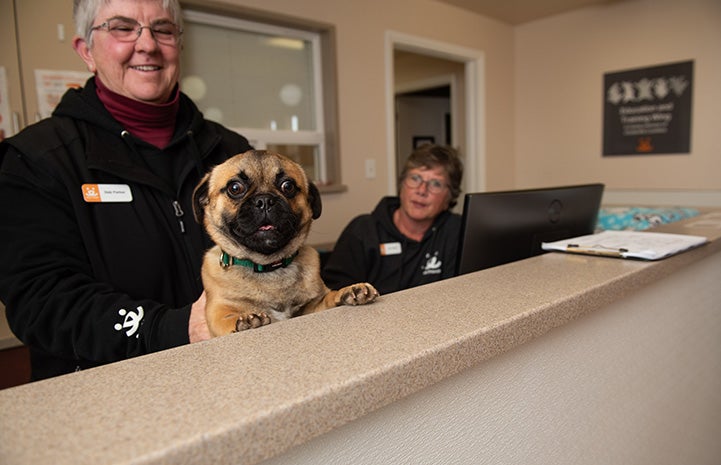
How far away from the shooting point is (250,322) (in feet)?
2.68

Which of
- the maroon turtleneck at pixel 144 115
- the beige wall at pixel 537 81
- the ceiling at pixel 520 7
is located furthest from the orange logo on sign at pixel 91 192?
the ceiling at pixel 520 7

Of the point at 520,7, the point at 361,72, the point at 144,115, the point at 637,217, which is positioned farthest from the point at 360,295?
the point at 520,7

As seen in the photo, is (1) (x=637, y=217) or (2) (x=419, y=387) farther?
(1) (x=637, y=217)

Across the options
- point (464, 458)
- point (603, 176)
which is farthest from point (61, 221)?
point (603, 176)

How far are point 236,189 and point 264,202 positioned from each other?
98mm

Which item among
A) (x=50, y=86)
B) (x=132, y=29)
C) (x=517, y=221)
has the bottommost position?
(x=517, y=221)

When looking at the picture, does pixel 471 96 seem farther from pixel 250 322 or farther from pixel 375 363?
pixel 375 363

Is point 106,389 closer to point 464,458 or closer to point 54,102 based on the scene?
point 464,458

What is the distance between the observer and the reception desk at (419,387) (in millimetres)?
431

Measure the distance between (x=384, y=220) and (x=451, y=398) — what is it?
1.26m

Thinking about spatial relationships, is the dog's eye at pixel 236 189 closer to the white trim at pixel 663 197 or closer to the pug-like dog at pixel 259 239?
the pug-like dog at pixel 259 239

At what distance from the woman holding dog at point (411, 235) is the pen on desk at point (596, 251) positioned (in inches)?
23.9

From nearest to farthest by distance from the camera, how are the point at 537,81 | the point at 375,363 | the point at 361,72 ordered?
1. the point at 375,363
2. the point at 361,72
3. the point at 537,81

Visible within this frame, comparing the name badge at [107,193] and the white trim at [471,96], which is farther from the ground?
the white trim at [471,96]
